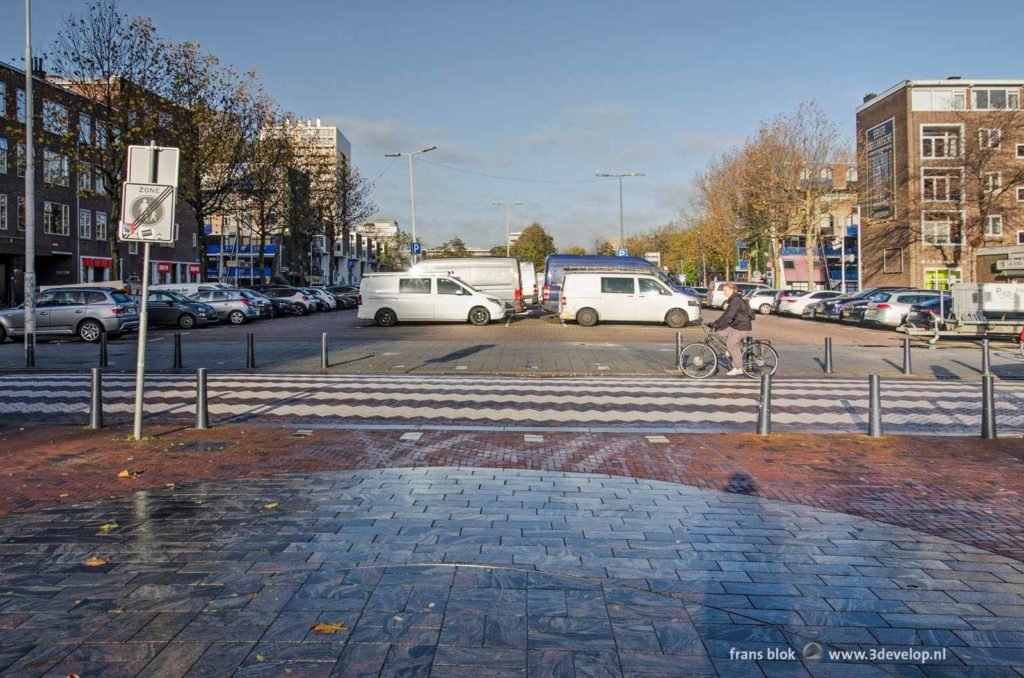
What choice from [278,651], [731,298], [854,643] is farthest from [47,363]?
[854,643]

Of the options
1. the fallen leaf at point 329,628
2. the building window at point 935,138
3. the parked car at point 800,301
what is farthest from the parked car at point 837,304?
the fallen leaf at point 329,628

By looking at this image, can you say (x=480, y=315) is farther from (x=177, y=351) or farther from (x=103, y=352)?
(x=103, y=352)

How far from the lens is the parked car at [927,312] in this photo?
29047 millimetres

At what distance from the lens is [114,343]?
2475 centimetres

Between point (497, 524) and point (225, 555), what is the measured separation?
5.83 ft

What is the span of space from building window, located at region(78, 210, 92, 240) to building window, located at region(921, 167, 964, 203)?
51847mm

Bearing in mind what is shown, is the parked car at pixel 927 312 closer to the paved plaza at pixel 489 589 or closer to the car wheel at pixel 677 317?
the car wheel at pixel 677 317

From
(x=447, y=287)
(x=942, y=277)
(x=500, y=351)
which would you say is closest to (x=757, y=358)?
(x=500, y=351)

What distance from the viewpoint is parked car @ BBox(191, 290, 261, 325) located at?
3544 centimetres

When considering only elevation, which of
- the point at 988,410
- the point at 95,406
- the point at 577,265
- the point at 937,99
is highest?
the point at 937,99

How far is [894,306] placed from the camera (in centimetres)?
3191

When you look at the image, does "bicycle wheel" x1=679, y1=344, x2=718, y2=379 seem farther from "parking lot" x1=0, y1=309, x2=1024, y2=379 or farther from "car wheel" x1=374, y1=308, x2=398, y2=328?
"car wheel" x1=374, y1=308, x2=398, y2=328

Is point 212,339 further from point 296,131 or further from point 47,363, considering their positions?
point 296,131

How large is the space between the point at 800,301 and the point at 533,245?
5723 cm
